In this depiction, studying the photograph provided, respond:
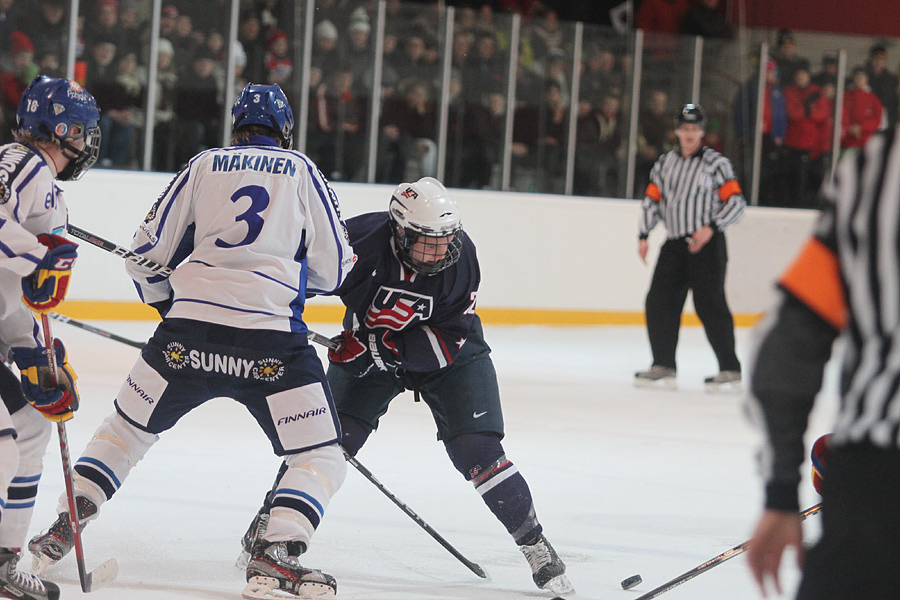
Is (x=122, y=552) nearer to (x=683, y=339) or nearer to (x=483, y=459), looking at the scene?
(x=483, y=459)

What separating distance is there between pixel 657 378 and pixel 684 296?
45 cm

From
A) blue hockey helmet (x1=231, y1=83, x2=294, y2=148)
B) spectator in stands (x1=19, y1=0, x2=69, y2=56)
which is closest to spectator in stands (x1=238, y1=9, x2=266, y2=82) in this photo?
spectator in stands (x1=19, y1=0, x2=69, y2=56)

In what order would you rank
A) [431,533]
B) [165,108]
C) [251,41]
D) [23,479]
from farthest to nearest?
[251,41] → [165,108] → [431,533] → [23,479]

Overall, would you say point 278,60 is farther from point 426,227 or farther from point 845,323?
point 845,323

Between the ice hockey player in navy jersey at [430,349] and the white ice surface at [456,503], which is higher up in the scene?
the ice hockey player in navy jersey at [430,349]

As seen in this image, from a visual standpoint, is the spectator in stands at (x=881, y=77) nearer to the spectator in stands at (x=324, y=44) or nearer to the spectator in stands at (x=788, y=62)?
the spectator in stands at (x=788, y=62)

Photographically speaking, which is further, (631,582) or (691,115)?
(691,115)

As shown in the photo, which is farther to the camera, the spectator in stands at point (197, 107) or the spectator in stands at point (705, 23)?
the spectator in stands at point (705, 23)

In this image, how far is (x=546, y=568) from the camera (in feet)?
8.82

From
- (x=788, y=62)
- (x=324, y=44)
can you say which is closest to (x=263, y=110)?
(x=324, y=44)

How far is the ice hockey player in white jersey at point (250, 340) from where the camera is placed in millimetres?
2473

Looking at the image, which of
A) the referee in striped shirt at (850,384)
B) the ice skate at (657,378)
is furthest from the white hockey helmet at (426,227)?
the ice skate at (657,378)

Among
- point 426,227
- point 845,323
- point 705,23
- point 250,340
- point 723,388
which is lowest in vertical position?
point 723,388

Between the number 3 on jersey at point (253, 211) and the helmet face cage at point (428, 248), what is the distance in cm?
35
